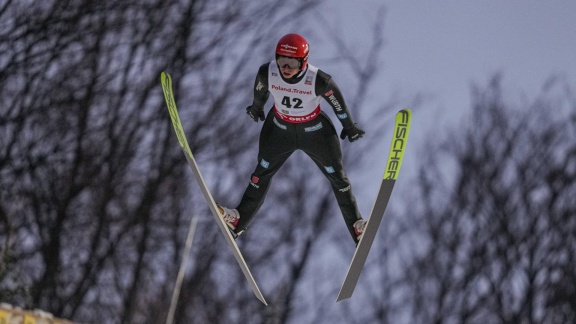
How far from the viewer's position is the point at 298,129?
9336 millimetres

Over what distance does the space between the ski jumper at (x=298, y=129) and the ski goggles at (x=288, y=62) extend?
226 mm

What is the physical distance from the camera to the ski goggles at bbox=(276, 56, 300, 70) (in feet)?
27.9

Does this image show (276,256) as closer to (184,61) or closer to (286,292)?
(286,292)

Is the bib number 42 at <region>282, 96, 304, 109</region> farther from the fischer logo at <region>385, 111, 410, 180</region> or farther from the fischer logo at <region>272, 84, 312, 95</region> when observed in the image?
the fischer logo at <region>385, 111, 410, 180</region>

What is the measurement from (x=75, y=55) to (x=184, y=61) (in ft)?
8.25

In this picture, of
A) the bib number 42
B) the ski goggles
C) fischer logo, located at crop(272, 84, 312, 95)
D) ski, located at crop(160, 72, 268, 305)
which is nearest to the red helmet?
the ski goggles

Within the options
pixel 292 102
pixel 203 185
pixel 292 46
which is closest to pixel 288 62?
pixel 292 46

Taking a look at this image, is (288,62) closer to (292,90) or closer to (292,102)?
(292,90)

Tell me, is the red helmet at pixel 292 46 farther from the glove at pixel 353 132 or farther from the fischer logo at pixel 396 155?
the fischer logo at pixel 396 155

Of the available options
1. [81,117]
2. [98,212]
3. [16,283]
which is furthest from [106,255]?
[16,283]

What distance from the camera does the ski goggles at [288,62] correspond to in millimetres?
8516

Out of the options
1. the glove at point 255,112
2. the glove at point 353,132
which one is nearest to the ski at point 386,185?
the glove at point 353,132

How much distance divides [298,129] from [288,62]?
37.5 inches

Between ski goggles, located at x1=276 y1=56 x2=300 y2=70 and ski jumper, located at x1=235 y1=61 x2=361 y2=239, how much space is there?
23 centimetres
